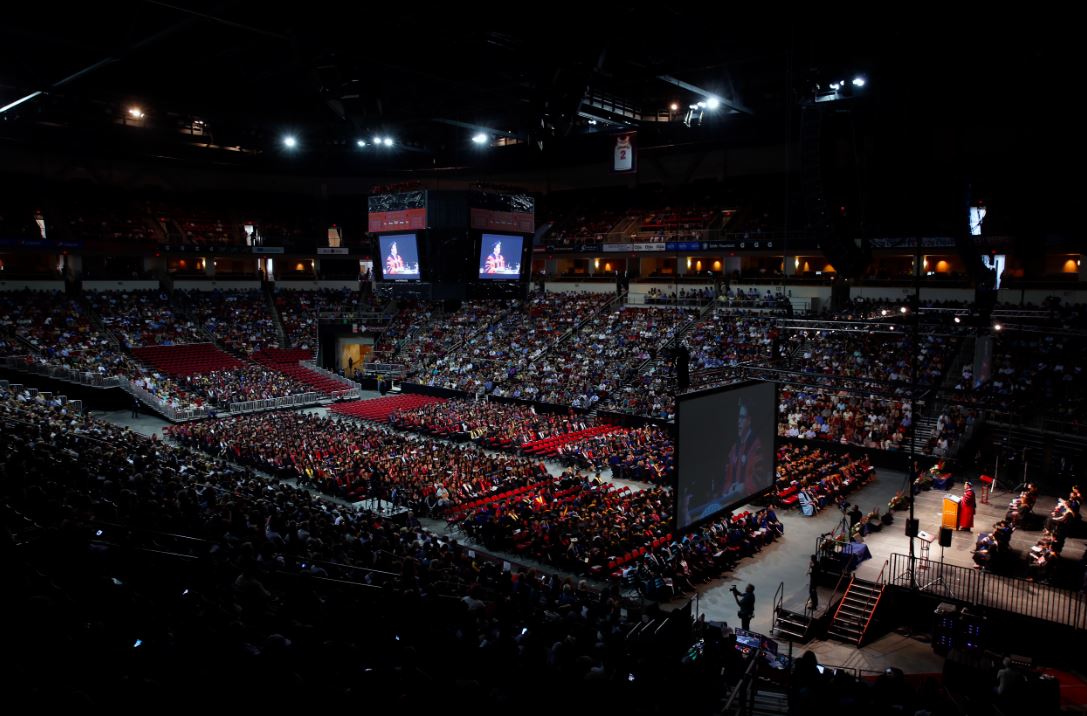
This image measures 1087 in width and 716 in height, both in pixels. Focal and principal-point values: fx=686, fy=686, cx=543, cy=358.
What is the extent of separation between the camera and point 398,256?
53.8 feet

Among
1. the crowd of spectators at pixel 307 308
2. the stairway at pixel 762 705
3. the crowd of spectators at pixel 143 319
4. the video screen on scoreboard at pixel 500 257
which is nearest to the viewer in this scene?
the stairway at pixel 762 705

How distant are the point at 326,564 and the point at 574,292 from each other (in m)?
34.9

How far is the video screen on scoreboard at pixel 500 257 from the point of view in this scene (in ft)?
51.9

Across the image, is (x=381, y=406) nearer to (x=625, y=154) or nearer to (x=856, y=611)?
(x=625, y=154)

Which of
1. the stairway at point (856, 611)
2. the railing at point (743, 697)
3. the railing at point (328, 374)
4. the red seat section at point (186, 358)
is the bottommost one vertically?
the stairway at point (856, 611)

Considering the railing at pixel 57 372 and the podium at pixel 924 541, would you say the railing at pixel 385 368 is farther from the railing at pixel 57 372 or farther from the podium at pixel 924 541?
the podium at pixel 924 541

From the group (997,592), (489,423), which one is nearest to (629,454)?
(489,423)

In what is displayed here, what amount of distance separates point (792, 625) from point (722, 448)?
11.4ft

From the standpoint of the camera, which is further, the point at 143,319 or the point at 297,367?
the point at 297,367

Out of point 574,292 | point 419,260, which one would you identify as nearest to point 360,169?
point 574,292

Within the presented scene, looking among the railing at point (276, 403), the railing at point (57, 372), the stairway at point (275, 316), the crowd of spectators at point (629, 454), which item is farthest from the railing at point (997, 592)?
the stairway at point (275, 316)

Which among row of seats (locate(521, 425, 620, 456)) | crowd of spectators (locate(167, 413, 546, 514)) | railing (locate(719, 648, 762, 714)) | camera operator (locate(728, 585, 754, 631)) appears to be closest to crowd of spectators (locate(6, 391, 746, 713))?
railing (locate(719, 648, 762, 714))

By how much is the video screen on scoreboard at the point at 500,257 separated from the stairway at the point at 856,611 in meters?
10.1

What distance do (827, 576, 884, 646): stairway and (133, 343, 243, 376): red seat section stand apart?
102 feet
